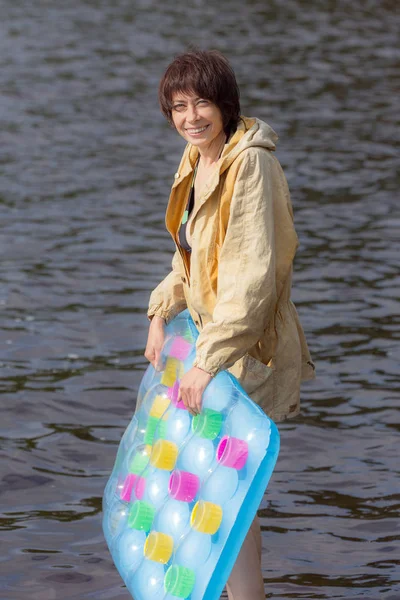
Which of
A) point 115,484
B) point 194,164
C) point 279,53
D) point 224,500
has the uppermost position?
point 194,164

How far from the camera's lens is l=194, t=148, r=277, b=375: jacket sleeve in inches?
138

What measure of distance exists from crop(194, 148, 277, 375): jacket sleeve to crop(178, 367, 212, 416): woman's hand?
0.03 meters

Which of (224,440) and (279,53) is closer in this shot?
(224,440)

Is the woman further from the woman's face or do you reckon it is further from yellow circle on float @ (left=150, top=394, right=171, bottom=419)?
yellow circle on float @ (left=150, top=394, right=171, bottom=419)

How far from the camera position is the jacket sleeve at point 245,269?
3.51 m

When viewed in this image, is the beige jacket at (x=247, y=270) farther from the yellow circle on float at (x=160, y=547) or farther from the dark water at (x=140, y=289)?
the dark water at (x=140, y=289)

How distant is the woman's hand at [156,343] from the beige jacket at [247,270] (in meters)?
0.22

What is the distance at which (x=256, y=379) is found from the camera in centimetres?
371

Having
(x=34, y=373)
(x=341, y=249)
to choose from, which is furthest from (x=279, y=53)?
A: (x=34, y=373)

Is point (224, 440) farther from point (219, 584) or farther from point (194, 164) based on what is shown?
point (194, 164)

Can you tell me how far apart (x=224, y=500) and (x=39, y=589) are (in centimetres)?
149

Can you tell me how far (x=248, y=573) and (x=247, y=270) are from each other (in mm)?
958

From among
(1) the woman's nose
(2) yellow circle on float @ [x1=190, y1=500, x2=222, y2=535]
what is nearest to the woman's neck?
(1) the woman's nose

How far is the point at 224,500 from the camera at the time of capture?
3.45 meters
